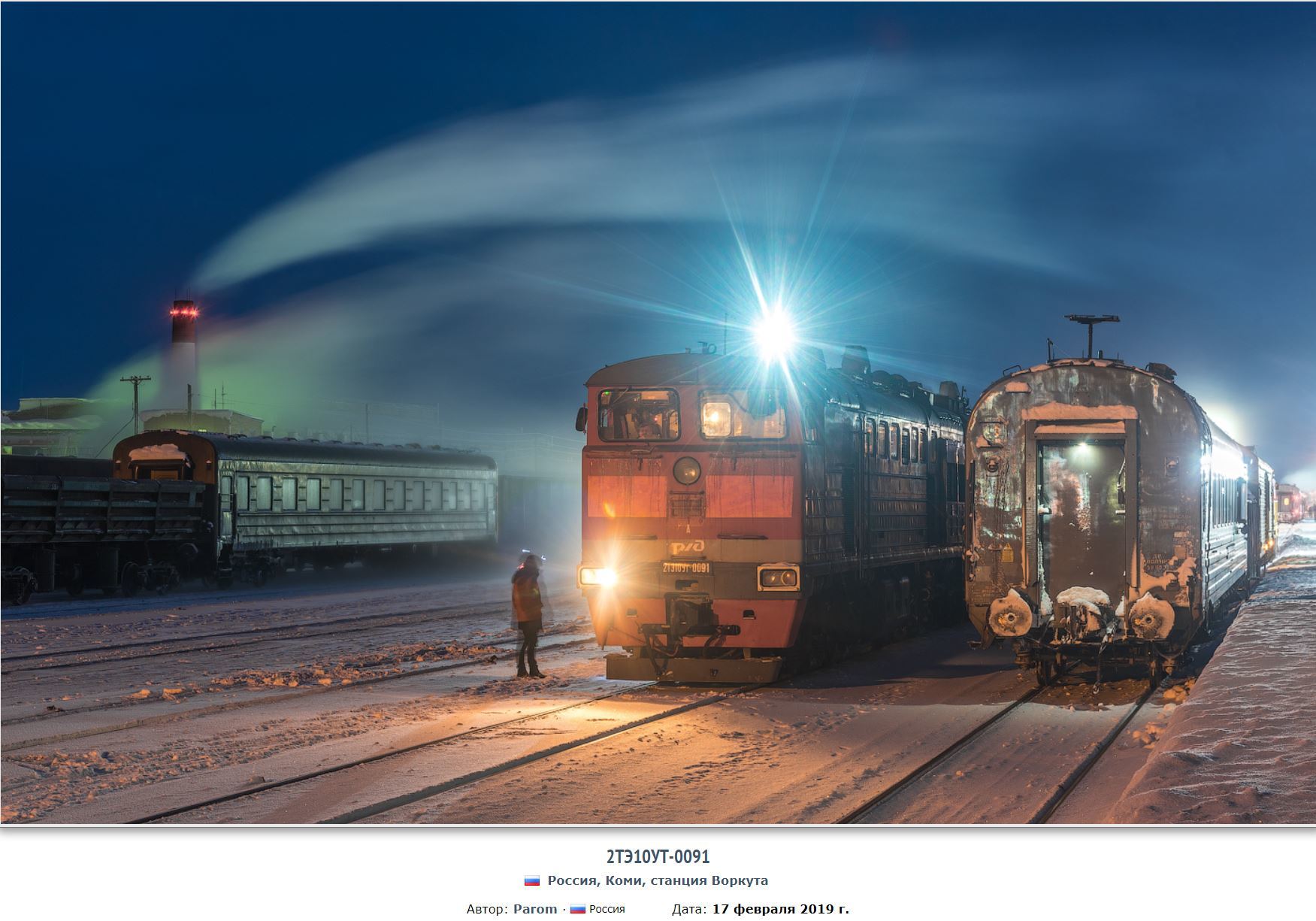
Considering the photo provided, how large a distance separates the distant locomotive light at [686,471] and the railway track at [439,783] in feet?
8.50

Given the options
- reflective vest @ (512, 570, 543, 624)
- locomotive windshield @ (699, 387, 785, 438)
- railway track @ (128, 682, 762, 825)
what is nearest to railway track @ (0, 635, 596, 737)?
reflective vest @ (512, 570, 543, 624)

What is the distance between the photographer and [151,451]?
121ft

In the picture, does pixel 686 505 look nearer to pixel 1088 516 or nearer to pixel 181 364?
pixel 1088 516

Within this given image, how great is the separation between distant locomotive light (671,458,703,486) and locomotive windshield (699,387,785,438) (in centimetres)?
38

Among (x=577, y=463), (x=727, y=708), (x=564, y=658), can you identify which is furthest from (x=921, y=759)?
(x=577, y=463)

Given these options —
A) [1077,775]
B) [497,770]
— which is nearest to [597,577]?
[497,770]

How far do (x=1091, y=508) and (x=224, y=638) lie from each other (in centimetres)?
1504

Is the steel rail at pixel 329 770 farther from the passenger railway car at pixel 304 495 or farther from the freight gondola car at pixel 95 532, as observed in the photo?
the passenger railway car at pixel 304 495

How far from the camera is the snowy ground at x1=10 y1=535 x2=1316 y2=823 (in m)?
10.1

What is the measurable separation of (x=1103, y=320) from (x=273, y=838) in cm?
1733

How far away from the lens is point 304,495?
38.8m

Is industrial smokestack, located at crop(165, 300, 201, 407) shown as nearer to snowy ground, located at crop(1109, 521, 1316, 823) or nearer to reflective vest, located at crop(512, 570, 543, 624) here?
reflective vest, located at crop(512, 570, 543, 624)

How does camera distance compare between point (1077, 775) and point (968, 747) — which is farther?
point (968, 747)

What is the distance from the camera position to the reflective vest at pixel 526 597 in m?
17.5
